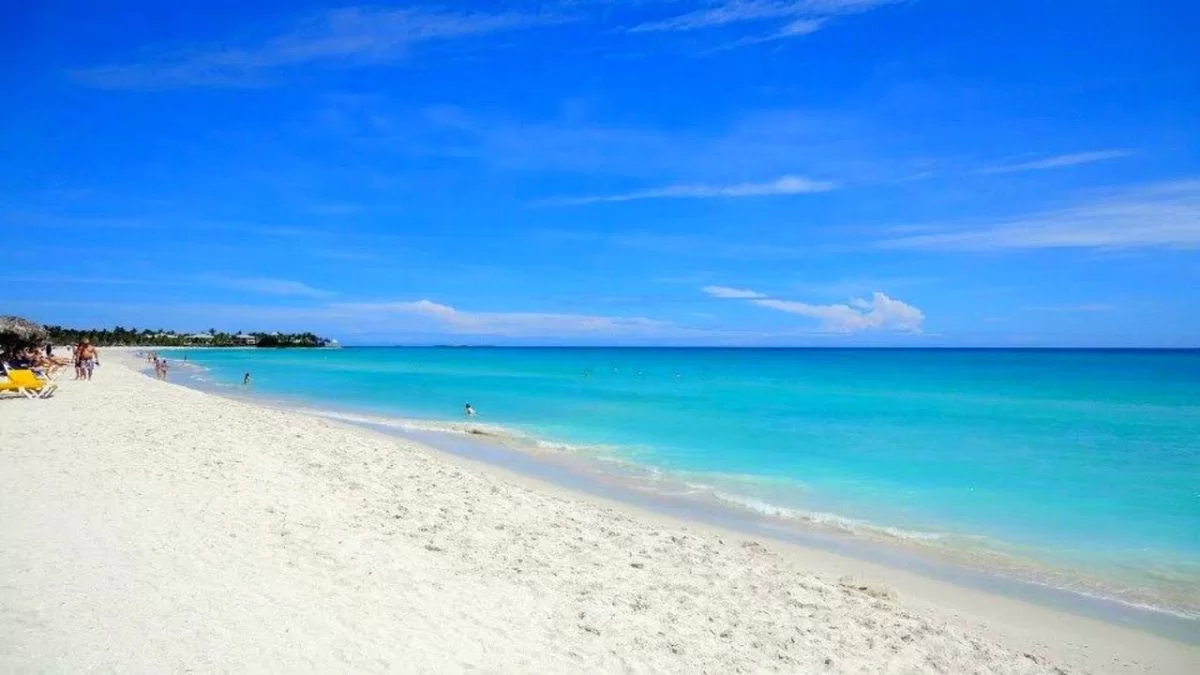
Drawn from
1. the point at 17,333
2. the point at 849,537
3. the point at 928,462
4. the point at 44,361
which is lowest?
the point at 849,537

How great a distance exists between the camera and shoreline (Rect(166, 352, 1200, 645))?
729 cm

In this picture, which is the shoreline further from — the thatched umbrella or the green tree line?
the green tree line

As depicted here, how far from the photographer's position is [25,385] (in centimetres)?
1712

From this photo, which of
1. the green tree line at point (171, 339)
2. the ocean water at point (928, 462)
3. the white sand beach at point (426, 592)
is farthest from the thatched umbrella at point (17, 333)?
the green tree line at point (171, 339)

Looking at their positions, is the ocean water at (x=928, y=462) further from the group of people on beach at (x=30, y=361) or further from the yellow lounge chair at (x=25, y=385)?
the yellow lounge chair at (x=25, y=385)

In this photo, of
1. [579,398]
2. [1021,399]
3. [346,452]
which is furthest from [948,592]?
[1021,399]

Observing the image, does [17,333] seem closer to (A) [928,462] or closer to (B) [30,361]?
(B) [30,361]

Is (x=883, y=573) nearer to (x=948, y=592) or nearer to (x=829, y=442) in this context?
(x=948, y=592)

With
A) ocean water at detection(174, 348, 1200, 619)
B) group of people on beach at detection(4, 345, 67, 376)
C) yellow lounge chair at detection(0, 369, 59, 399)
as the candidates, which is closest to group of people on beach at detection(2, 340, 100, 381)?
group of people on beach at detection(4, 345, 67, 376)

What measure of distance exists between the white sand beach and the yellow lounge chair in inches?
351

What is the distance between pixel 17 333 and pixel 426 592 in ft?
80.5

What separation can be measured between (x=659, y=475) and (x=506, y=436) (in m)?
6.84

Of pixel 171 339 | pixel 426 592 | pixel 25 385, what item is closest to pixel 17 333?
pixel 25 385

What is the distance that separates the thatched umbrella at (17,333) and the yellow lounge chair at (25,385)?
719cm
